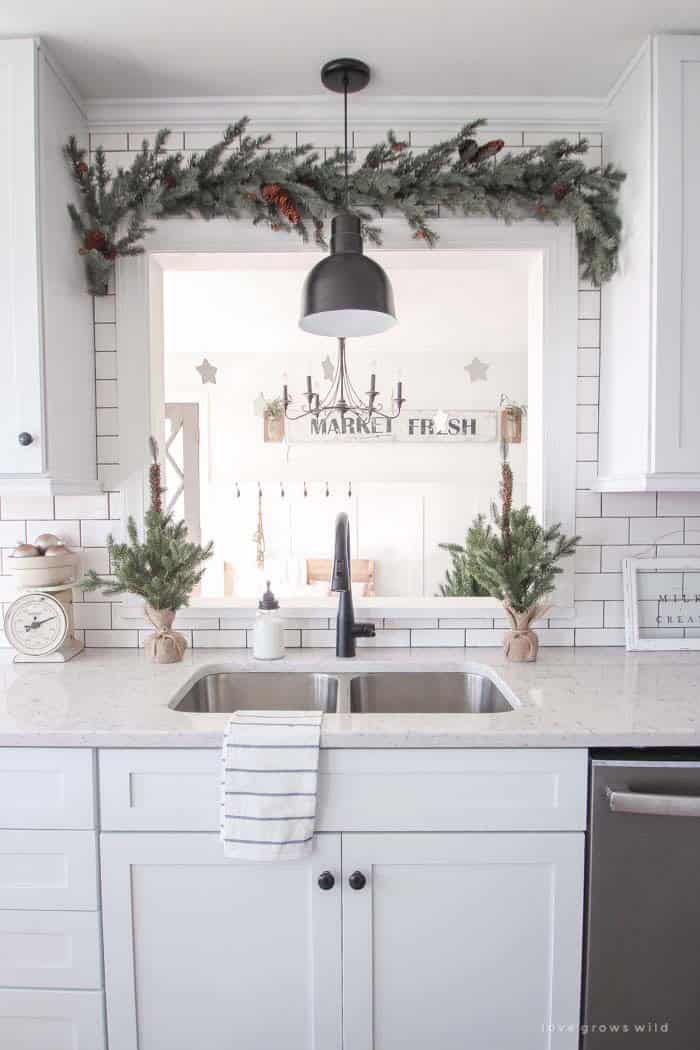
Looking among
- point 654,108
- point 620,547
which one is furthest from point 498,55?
point 620,547

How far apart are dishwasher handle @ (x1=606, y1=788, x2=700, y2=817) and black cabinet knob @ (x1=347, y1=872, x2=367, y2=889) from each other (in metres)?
0.49

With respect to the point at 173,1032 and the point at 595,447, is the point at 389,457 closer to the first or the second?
the point at 595,447

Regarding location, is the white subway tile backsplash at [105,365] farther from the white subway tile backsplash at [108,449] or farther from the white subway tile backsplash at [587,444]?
the white subway tile backsplash at [587,444]

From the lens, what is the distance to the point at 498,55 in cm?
156

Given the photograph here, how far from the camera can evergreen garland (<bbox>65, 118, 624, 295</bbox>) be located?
166 cm

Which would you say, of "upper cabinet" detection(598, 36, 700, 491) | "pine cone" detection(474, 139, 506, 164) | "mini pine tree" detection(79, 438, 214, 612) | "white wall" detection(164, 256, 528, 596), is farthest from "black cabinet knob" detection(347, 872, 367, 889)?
"white wall" detection(164, 256, 528, 596)

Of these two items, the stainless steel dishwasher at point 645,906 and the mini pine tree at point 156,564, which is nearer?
the stainless steel dishwasher at point 645,906

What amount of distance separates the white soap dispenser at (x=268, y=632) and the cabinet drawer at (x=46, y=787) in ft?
1.86

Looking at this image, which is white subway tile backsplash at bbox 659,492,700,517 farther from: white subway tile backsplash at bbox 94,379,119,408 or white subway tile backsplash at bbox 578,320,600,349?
white subway tile backsplash at bbox 94,379,119,408

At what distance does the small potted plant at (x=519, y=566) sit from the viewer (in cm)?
166

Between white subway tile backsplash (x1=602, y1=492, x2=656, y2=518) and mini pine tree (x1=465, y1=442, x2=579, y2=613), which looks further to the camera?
white subway tile backsplash (x1=602, y1=492, x2=656, y2=518)

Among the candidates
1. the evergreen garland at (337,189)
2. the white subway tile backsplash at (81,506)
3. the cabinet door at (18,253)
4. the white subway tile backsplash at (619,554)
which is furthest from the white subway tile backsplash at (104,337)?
the white subway tile backsplash at (619,554)

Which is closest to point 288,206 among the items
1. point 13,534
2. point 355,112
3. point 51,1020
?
point 355,112

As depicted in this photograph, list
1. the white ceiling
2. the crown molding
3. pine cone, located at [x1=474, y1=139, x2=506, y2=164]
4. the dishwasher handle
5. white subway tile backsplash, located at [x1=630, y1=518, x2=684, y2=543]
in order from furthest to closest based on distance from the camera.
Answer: white subway tile backsplash, located at [x1=630, y1=518, x2=684, y2=543] < the crown molding < pine cone, located at [x1=474, y1=139, x2=506, y2=164] < the white ceiling < the dishwasher handle
